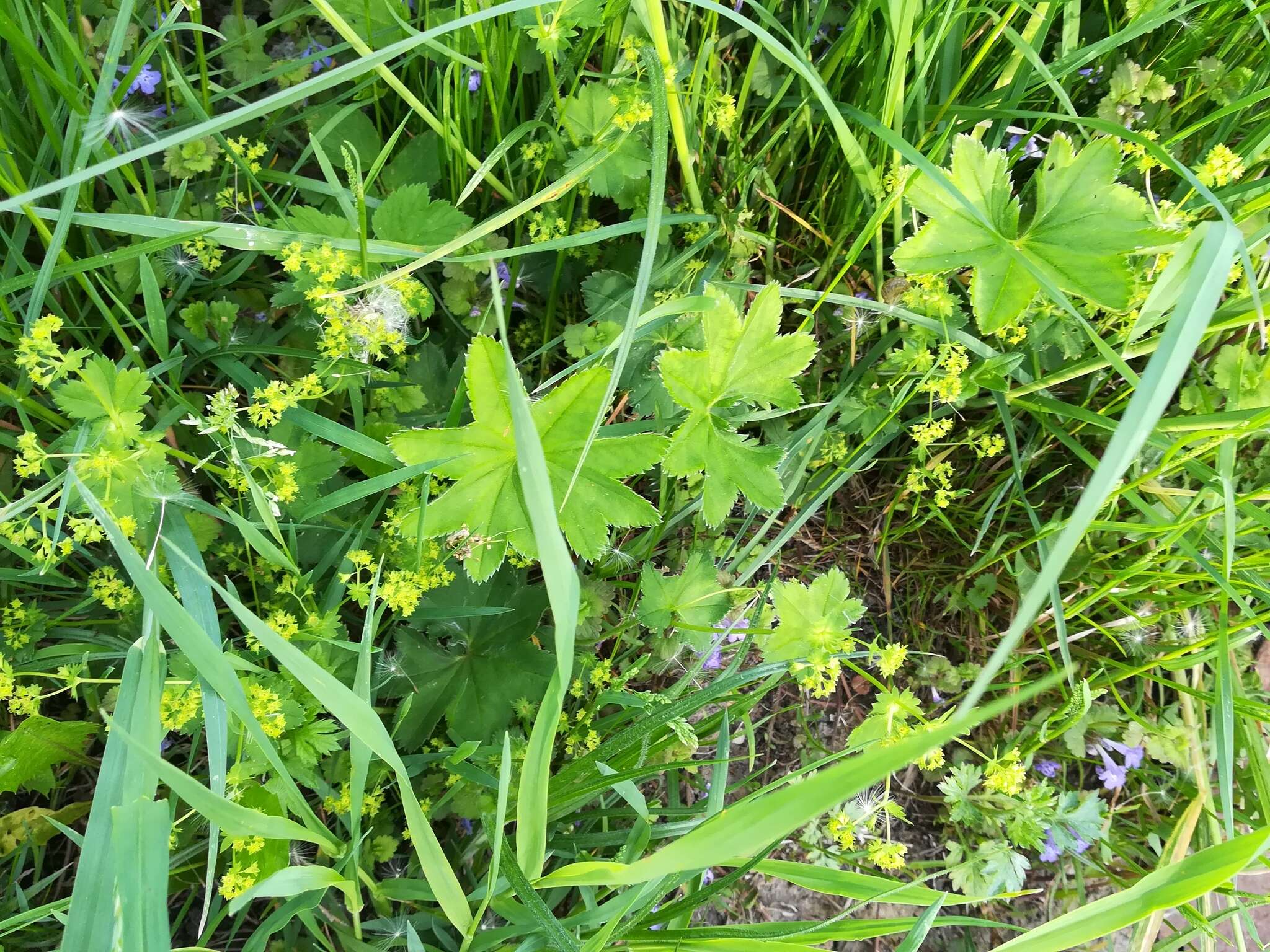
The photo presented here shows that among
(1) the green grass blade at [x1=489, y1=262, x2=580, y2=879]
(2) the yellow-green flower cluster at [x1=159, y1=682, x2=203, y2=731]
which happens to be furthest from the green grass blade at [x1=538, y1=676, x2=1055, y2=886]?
(2) the yellow-green flower cluster at [x1=159, y1=682, x2=203, y2=731]

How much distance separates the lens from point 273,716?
146 cm

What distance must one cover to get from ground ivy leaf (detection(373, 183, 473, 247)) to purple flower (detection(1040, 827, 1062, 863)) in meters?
2.23

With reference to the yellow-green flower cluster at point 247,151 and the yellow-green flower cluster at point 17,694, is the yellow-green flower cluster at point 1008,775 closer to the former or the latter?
the yellow-green flower cluster at point 17,694

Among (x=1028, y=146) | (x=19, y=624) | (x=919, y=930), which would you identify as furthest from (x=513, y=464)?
(x=1028, y=146)

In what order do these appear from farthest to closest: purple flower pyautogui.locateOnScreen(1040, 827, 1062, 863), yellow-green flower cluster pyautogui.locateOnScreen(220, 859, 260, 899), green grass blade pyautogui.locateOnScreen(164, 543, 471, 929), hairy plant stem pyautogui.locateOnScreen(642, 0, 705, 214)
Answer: purple flower pyautogui.locateOnScreen(1040, 827, 1062, 863), yellow-green flower cluster pyautogui.locateOnScreen(220, 859, 260, 899), hairy plant stem pyautogui.locateOnScreen(642, 0, 705, 214), green grass blade pyautogui.locateOnScreen(164, 543, 471, 929)

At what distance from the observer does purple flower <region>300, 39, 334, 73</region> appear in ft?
6.92

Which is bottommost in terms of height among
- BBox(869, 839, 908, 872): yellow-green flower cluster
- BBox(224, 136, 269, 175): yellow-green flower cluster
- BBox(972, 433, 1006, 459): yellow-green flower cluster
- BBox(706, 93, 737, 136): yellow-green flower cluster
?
BBox(869, 839, 908, 872): yellow-green flower cluster

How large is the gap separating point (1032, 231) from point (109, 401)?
6.13 ft

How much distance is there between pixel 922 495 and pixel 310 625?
1.65m

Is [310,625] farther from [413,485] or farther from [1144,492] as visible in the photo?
[1144,492]

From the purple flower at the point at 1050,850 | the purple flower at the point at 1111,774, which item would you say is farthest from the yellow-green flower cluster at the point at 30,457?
the purple flower at the point at 1111,774

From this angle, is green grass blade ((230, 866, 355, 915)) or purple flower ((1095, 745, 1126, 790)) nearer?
green grass blade ((230, 866, 355, 915))

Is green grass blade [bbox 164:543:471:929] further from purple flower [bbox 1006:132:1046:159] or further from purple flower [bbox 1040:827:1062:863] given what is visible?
purple flower [bbox 1006:132:1046:159]

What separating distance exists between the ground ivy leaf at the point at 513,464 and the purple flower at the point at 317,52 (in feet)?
3.97
